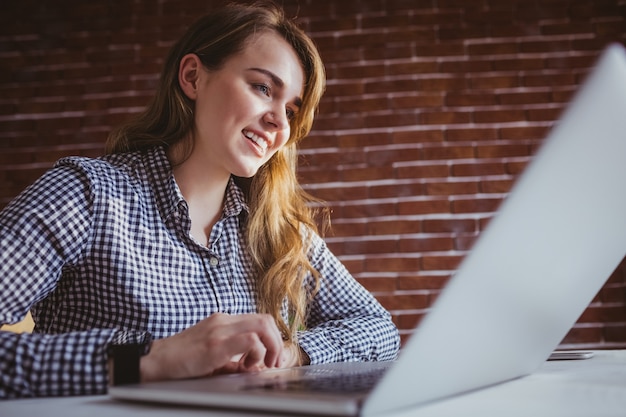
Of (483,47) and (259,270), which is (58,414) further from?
(483,47)

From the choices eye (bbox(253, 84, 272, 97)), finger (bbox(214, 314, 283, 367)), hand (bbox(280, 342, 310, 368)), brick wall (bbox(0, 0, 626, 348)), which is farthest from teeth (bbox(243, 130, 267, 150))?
brick wall (bbox(0, 0, 626, 348))

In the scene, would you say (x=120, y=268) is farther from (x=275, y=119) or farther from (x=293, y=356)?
(x=275, y=119)

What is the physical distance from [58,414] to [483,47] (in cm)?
277

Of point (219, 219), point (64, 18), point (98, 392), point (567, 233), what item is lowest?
point (98, 392)

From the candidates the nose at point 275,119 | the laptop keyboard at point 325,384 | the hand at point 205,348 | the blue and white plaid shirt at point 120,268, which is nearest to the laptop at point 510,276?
the laptop keyboard at point 325,384

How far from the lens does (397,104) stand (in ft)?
9.30

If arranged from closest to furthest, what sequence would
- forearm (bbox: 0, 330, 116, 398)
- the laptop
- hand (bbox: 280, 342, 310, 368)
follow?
the laptop < forearm (bbox: 0, 330, 116, 398) < hand (bbox: 280, 342, 310, 368)

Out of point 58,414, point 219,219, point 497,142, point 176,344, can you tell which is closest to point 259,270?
point 219,219

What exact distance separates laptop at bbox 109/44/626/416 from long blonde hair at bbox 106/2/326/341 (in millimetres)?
732

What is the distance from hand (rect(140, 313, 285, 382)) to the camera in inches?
26.6

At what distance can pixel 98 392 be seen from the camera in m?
0.65

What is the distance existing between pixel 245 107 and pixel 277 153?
242 millimetres

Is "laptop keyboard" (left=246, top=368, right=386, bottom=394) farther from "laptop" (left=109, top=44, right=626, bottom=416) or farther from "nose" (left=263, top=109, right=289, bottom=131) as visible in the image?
"nose" (left=263, top=109, right=289, bottom=131)

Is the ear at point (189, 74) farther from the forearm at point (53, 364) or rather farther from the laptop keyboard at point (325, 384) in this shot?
the laptop keyboard at point (325, 384)
